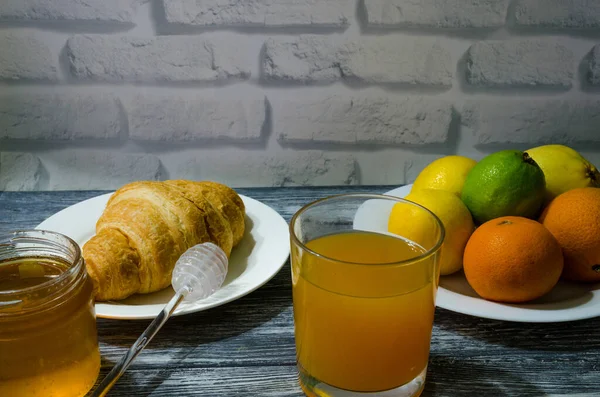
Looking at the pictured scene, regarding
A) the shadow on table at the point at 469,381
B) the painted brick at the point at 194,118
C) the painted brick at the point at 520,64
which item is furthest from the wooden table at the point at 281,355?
the painted brick at the point at 520,64

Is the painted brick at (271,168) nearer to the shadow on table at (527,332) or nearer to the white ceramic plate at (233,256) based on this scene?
the white ceramic plate at (233,256)

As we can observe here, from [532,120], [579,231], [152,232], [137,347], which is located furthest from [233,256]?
[532,120]

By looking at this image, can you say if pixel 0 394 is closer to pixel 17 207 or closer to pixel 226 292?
pixel 226 292

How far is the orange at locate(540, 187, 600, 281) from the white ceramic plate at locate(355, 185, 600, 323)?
0.03 meters

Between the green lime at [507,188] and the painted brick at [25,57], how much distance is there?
89 cm

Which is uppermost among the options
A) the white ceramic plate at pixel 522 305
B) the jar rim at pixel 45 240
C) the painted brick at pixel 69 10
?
the painted brick at pixel 69 10

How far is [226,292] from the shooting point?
738 millimetres

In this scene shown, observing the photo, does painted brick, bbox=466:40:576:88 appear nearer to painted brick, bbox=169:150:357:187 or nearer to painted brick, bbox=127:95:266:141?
painted brick, bbox=169:150:357:187

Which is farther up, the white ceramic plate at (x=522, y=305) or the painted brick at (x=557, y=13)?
the painted brick at (x=557, y=13)

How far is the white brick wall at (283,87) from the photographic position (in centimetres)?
120

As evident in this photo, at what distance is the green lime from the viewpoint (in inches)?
31.2

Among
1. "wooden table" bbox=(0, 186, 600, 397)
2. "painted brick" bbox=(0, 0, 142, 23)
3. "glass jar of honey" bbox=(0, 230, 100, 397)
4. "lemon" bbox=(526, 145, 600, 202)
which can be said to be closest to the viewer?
"glass jar of honey" bbox=(0, 230, 100, 397)

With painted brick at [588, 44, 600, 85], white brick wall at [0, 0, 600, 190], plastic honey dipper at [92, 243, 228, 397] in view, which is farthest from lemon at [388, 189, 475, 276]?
painted brick at [588, 44, 600, 85]

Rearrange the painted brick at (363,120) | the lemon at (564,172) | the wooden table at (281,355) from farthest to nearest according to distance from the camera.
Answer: the painted brick at (363,120)
the lemon at (564,172)
the wooden table at (281,355)
